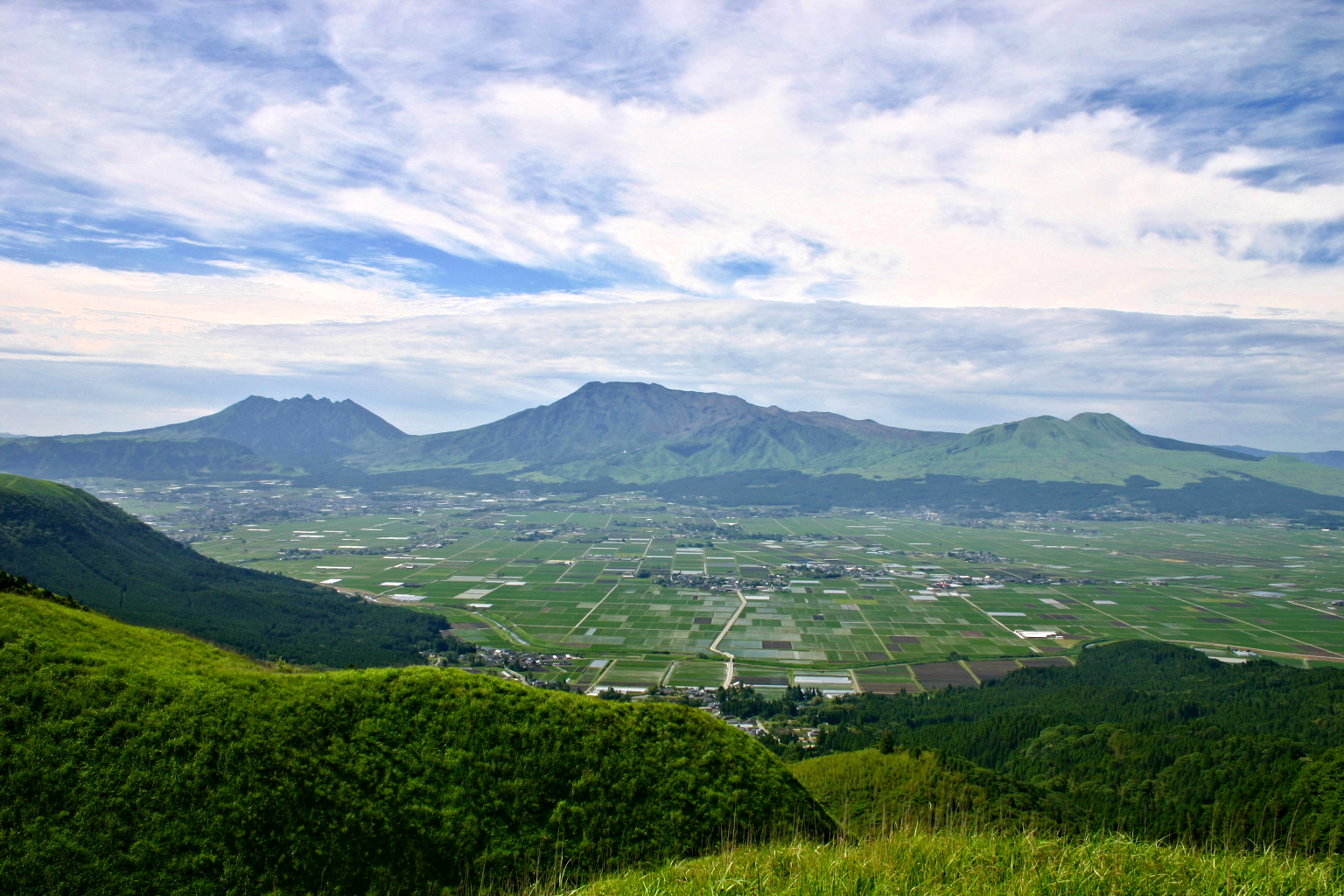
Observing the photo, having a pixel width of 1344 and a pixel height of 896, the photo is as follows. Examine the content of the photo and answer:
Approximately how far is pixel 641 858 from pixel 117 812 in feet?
38.8

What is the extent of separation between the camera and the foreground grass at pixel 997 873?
23.9ft

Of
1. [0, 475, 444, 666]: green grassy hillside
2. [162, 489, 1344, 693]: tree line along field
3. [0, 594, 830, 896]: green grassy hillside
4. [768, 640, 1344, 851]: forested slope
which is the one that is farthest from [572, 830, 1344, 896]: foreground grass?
[0, 475, 444, 666]: green grassy hillside

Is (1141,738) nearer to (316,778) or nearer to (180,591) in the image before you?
(316,778)

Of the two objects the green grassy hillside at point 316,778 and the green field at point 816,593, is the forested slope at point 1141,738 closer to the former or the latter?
the green field at point 816,593

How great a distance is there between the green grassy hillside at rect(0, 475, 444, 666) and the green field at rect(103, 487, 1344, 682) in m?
8.67

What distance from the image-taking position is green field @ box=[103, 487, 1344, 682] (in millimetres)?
72688

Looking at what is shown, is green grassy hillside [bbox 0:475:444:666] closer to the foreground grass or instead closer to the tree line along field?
the tree line along field

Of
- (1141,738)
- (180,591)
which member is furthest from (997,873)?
(180,591)

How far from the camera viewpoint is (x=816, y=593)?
106 metres

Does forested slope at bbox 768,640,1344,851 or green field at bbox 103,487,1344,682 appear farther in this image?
green field at bbox 103,487,1344,682

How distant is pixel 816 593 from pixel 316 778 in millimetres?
94359

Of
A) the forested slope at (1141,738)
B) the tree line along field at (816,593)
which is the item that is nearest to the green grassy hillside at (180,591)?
the tree line along field at (816,593)

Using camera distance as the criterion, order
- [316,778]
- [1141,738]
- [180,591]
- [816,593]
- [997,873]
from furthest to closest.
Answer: [816,593] < [180,591] < [1141,738] < [316,778] < [997,873]

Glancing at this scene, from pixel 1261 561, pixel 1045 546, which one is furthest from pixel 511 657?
pixel 1261 561
